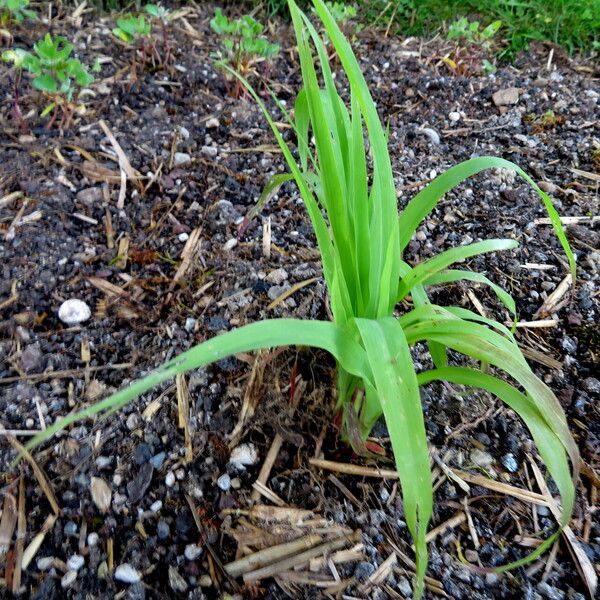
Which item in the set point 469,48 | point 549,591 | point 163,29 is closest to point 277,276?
point 549,591

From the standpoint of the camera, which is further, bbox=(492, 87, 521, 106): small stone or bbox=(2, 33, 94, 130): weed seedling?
bbox=(492, 87, 521, 106): small stone

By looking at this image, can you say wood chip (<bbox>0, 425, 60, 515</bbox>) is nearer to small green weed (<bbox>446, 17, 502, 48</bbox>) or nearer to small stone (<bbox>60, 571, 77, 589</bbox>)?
small stone (<bbox>60, 571, 77, 589</bbox>)

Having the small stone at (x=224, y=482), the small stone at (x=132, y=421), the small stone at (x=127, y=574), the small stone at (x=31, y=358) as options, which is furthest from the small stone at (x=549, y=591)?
the small stone at (x=31, y=358)

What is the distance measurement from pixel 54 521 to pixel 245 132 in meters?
1.19

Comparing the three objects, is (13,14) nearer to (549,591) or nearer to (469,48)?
(469,48)

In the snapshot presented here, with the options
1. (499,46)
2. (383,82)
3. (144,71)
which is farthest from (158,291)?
(499,46)

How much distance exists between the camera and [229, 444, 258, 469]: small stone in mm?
1014

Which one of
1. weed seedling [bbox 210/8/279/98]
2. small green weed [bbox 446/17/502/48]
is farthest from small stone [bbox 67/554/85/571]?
small green weed [bbox 446/17/502/48]

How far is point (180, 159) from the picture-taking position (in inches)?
63.4

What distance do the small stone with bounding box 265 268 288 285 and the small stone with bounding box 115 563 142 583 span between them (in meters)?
0.65

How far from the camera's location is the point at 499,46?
2.14 m

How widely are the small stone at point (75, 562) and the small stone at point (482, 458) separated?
0.68m

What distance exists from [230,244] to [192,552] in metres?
0.73

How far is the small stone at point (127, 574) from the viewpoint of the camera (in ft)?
2.90
